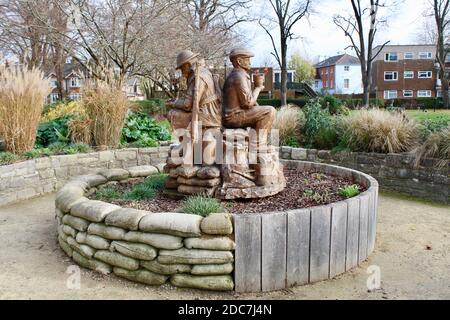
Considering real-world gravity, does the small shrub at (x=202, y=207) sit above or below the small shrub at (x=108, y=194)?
above

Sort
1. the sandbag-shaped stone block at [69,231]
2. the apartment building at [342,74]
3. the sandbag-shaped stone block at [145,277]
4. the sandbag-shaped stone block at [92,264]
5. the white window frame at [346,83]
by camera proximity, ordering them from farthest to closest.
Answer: the white window frame at [346,83] → the apartment building at [342,74] → the sandbag-shaped stone block at [69,231] → the sandbag-shaped stone block at [92,264] → the sandbag-shaped stone block at [145,277]

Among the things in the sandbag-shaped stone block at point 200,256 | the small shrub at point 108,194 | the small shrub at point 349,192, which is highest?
the small shrub at point 349,192

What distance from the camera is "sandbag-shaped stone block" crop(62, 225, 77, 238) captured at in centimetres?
362

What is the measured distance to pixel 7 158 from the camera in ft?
19.7

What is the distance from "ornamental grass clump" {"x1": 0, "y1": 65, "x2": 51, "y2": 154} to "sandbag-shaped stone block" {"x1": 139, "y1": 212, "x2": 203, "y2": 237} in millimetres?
4043

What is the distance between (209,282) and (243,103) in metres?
1.81

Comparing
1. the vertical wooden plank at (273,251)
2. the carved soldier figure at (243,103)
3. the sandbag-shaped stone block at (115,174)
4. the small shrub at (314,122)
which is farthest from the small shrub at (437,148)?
the sandbag-shaped stone block at (115,174)

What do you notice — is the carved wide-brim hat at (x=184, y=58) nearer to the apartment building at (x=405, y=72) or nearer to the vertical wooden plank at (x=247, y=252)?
the vertical wooden plank at (x=247, y=252)

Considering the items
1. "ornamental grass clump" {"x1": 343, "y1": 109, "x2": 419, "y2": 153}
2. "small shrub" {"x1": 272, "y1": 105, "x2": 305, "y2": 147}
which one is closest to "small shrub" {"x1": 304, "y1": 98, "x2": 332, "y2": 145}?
"small shrub" {"x1": 272, "y1": 105, "x2": 305, "y2": 147}

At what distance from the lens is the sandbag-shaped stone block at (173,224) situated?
3.00 meters

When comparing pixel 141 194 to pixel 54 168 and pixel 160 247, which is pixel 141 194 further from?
pixel 54 168

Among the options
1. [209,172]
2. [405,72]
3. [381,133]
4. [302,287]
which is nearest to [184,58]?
[209,172]

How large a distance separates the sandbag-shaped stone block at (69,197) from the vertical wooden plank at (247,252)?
1.63m
